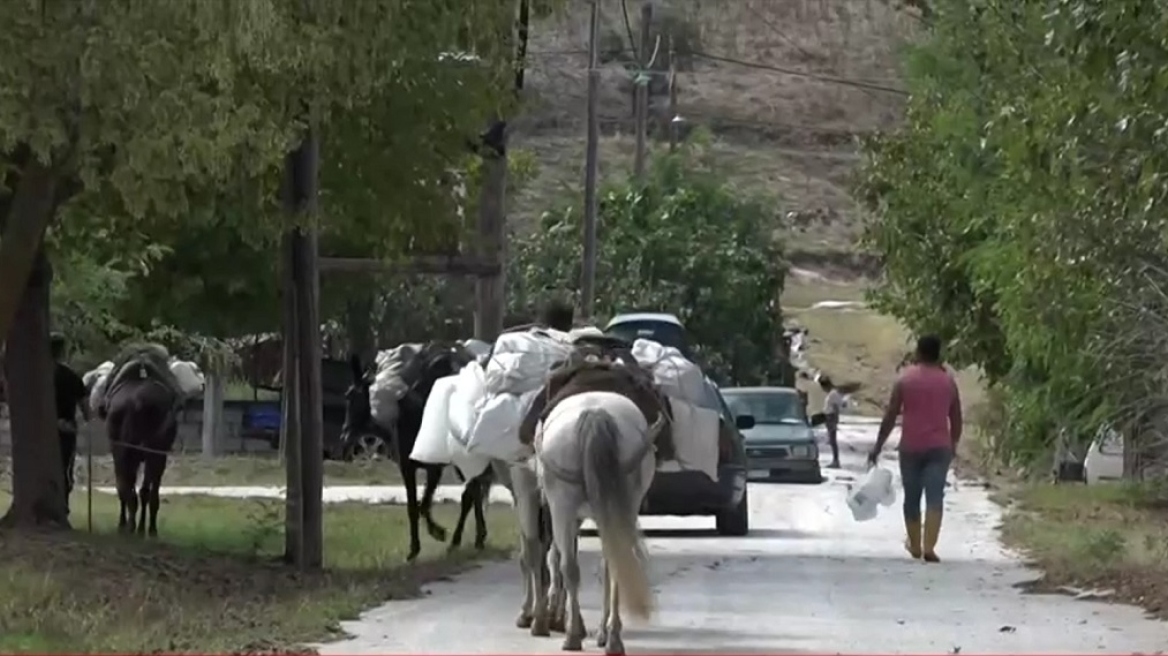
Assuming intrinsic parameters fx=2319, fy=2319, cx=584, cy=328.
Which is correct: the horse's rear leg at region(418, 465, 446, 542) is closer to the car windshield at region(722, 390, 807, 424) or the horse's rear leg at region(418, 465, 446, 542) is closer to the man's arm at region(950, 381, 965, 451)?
the man's arm at region(950, 381, 965, 451)

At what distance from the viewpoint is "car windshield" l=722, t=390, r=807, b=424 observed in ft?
124

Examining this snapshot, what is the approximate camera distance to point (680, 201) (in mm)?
56562

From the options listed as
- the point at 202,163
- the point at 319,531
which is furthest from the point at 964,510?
the point at 202,163

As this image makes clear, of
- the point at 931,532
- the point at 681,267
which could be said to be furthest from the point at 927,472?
the point at 681,267

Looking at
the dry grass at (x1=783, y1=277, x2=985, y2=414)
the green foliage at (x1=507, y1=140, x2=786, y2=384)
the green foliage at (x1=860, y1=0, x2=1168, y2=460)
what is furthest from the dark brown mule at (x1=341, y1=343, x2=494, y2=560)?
the dry grass at (x1=783, y1=277, x2=985, y2=414)

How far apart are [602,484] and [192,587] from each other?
17.3ft

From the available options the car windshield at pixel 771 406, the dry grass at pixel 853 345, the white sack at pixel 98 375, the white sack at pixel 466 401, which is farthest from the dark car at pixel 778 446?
the dry grass at pixel 853 345

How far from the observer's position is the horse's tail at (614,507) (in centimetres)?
1240

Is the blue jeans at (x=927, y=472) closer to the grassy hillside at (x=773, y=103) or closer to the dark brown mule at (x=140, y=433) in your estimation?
the dark brown mule at (x=140, y=433)

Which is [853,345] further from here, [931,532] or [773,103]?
[931,532]

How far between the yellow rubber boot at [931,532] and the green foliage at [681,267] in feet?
108

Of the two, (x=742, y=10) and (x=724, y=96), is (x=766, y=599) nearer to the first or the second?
(x=724, y=96)

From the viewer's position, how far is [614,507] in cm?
1270

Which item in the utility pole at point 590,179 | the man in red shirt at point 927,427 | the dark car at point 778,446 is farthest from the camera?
the utility pole at point 590,179
